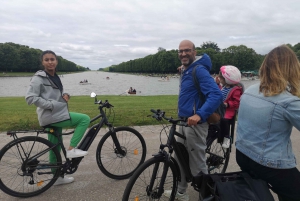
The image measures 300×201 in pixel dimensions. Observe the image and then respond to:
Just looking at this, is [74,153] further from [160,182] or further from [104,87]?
[104,87]

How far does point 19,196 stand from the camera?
331cm

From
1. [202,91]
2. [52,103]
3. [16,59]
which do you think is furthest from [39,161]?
[16,59]

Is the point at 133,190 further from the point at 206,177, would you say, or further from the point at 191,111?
the point at 191,111

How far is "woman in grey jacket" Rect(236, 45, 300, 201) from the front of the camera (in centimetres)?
195

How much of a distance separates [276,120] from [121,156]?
2676 millimetres

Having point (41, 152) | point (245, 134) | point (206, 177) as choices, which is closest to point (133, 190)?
point (206, 177)

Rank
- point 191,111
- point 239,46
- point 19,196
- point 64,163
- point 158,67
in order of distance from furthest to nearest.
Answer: point 158,67
point 239,46
point 64,163
point 19,196
point 191,111

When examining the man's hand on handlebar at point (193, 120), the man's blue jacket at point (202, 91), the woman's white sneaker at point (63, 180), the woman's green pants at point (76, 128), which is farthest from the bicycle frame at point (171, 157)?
the woman's white sneaker at point (63, 180)

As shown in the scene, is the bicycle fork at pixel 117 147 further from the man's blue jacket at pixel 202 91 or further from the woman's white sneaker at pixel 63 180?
the man's blue jacket at pixel 202 91

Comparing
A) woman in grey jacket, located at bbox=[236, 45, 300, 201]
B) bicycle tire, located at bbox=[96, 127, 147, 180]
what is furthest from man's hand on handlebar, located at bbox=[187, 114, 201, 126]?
bicycle tire, located at bbox=[96, 127, 147, 180]

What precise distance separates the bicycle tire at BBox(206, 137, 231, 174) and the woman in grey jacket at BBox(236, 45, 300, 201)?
5.22ft

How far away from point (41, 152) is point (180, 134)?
1.87 metres

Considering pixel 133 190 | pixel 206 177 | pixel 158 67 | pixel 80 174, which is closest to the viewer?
pixel 206 177

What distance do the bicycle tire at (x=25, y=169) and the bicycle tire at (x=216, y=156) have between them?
84.4 inches
